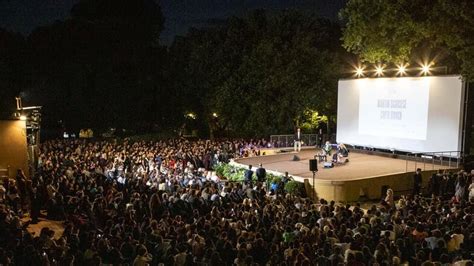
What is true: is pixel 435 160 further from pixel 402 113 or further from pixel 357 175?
pixel 357 175

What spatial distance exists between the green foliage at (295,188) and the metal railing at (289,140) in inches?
545

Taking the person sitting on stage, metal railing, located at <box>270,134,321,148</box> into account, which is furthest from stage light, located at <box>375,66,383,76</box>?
metal railing, located at <box>270,134,321,148</box>

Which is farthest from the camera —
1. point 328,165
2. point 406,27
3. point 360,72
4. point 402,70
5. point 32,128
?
point 360,72

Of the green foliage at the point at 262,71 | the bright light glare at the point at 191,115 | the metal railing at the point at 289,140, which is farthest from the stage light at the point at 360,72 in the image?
the bright light glare at the point at 191,115

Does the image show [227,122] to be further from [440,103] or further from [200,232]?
[200,232]

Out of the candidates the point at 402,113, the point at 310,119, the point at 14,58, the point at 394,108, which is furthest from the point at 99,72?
the point at 402,113

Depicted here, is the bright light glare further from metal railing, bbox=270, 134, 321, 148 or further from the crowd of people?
the crowd of people

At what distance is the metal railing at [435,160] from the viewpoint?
77.8 ft

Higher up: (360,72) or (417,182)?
(360,72)

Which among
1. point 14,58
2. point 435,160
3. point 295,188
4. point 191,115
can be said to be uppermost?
point 14,58

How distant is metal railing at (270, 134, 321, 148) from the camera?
113 feet

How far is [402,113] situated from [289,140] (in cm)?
999

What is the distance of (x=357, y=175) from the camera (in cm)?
2177

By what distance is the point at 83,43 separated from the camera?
43.7 metres
